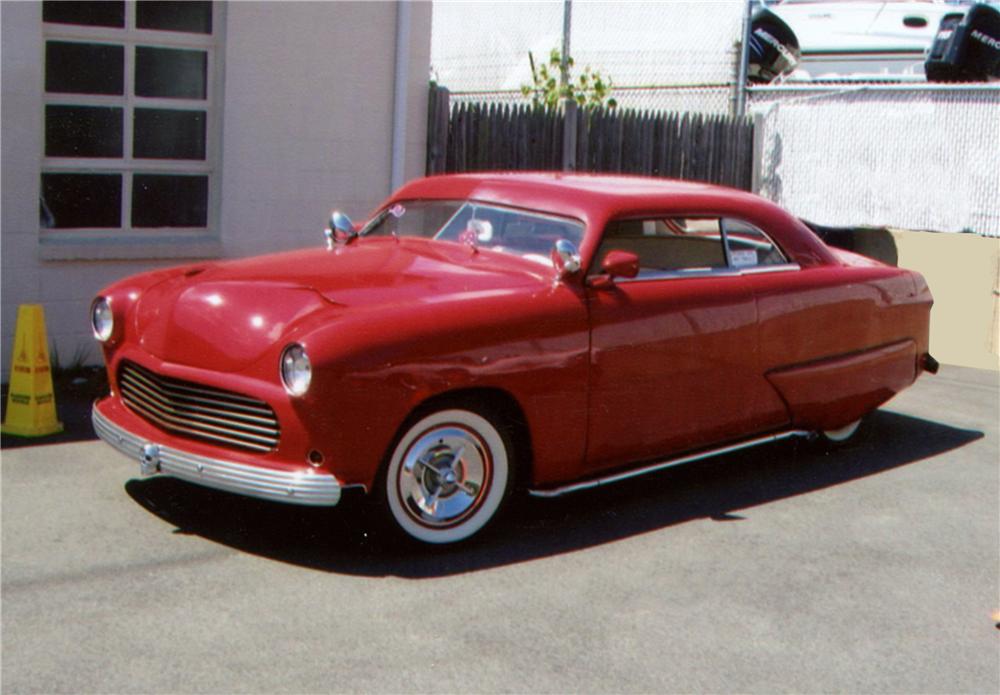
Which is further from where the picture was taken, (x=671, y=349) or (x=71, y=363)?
(x=71, y=363)

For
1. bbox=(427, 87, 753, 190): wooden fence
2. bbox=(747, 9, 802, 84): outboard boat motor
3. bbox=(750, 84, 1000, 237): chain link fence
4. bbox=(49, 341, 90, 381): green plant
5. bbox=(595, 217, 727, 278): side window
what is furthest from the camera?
bbox=(747, 9, 802, 84): outboard boat motor

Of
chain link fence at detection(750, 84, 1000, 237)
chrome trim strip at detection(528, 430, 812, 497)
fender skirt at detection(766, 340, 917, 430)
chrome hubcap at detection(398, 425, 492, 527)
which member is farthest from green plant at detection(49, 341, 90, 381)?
chain link fence at detection(750, 84, 1000, 237)

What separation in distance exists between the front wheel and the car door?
53cm

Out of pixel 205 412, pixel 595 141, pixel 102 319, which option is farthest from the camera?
pixel 595 141

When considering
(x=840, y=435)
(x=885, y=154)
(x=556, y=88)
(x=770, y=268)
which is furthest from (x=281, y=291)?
(x=556, y=88)

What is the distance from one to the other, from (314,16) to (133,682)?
630 cm

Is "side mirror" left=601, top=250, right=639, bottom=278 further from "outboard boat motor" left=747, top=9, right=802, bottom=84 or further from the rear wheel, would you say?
"outboard boat motor" left=747, top=9, right=802, bottom=84

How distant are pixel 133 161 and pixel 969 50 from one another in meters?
7.53

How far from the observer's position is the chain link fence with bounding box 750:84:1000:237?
10.9 meters

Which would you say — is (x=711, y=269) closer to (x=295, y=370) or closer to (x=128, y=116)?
(x=295, y=370)

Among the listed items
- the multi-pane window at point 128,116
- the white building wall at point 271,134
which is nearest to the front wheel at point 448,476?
the white building wall at point 271,134

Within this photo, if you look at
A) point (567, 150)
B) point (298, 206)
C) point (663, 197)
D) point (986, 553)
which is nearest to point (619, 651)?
point (986, 553)

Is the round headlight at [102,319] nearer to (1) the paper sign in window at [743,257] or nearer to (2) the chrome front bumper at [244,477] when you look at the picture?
(2) the chrome front bumper at [244,477]

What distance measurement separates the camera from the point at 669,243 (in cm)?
623
